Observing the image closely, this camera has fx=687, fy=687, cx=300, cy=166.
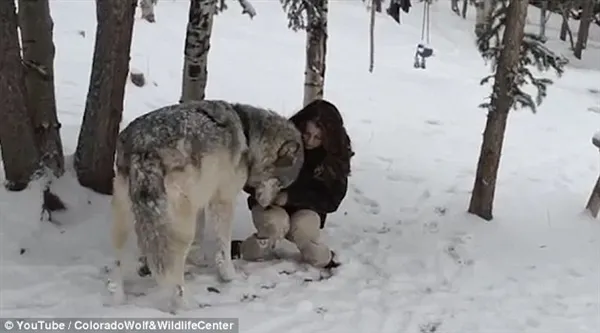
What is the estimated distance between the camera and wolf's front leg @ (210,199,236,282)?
15.0 feet

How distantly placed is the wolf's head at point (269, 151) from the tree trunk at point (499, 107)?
214 cm

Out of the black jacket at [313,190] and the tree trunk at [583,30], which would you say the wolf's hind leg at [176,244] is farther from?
the tree trunk at [583,30]

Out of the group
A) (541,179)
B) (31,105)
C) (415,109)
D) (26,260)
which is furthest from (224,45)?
(26,260)

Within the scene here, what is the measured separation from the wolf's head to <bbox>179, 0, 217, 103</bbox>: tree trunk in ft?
5.11

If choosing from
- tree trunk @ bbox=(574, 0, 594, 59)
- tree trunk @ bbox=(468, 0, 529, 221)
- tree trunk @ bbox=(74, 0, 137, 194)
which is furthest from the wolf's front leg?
tree trunk @ bbox=(574, 0, 594, 59)

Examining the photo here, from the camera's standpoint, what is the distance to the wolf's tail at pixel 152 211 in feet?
12.8

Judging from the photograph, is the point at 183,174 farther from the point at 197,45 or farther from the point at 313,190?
the point at 197,45

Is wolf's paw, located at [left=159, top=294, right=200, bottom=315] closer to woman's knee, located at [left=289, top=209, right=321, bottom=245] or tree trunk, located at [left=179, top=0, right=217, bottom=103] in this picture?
woman's knee, located at [left=289, top=209, right=321, bottom=245]

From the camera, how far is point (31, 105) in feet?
18.2

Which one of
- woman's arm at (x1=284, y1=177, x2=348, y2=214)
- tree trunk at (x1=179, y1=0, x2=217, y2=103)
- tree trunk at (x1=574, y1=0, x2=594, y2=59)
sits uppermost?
tree trunk at (x1=179, y1=0, x2=217, y2=103)

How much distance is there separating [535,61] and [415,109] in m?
6.88

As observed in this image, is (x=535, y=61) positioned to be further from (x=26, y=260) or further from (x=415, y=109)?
(x=415, y=109)

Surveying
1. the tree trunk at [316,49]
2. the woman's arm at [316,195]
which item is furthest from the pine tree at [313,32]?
the woman's arm at [316,195]

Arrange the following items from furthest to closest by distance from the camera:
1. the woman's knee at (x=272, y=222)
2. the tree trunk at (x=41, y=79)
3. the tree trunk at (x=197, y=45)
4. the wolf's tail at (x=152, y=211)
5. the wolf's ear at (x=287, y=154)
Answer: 1. the tree trunk at (x=197, y=45)
2. the tree trunk at (x=41, y=79)
3. the woman's knee at (x=272, y=222)
4. the wolf's ear at (x=287, y=154)
5. the wolf's tail at (x=152, y=211)
